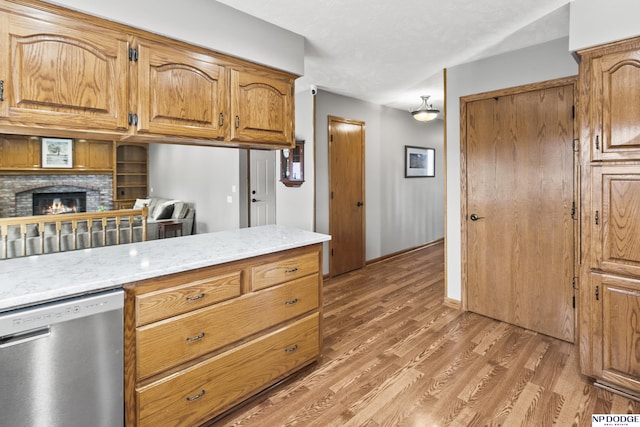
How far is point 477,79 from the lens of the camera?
3.14 m

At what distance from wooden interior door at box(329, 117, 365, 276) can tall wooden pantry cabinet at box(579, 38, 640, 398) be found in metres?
2.82

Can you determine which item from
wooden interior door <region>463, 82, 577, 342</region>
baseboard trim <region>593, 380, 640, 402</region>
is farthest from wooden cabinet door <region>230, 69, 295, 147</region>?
baseboard trim <region>593, 380, 640, 402</region>

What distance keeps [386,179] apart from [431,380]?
3596mm

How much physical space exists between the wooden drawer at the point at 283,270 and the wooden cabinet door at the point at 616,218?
5.85ft

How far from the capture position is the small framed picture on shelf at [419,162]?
18.9ft

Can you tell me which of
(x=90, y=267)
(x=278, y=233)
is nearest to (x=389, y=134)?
(x=278, y=233)

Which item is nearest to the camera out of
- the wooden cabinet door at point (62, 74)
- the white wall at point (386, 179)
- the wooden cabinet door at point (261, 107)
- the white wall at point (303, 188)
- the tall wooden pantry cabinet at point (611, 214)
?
the wooden cabinet door at point (62, 74)

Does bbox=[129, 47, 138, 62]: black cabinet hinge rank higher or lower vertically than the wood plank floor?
higher

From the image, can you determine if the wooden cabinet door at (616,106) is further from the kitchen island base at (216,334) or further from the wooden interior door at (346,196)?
the wooden interior door at (346,196)

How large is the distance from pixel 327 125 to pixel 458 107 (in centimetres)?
168

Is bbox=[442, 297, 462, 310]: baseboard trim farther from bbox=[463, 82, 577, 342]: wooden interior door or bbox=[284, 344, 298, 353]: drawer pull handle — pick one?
bbox=[284, 344, 298, 353]: drawer pull handle

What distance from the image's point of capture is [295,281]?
2.18 m

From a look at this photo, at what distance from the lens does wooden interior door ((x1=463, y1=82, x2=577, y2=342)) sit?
2715 millimetres

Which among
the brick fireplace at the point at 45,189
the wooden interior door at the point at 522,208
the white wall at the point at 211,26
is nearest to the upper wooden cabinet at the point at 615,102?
the wooden interior door at the point at 522,208
